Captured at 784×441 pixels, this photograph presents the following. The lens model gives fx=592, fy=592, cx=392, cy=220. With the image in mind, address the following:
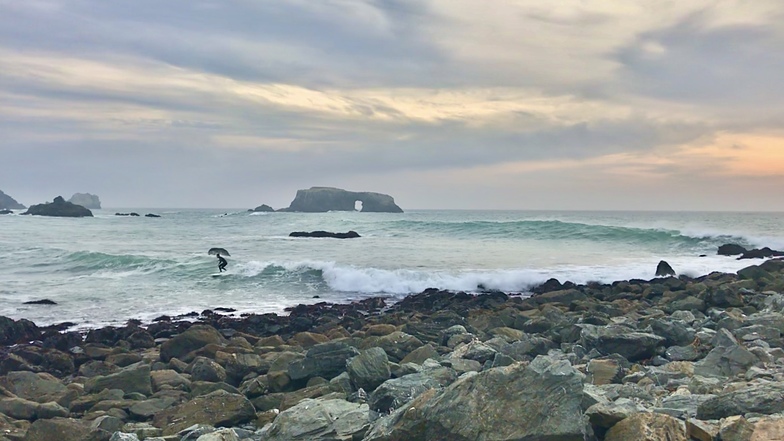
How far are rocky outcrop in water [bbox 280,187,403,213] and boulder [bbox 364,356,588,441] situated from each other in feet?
Result: 412

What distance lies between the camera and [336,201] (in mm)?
131875

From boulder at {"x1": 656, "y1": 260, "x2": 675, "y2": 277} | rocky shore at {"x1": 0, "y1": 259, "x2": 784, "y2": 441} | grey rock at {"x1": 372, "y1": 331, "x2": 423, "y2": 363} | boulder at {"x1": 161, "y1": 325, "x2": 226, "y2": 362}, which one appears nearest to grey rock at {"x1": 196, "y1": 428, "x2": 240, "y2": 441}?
rocky shore at {"x1": 0, "y1": 259, "x2": 784, "y2": 441}

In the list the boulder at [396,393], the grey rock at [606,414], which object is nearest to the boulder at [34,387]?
the boulder at [396,393]

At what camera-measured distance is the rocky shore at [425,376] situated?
3604 millimetres

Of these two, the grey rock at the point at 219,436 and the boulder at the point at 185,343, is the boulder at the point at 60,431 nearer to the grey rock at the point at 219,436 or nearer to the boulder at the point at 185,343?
the grey rock at the point at 219,436

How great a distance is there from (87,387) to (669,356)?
7147 mm

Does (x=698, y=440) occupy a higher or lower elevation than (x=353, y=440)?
higher

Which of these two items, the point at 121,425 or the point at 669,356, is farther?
the point at 669,356

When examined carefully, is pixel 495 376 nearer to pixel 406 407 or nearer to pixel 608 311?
pixel 406 407

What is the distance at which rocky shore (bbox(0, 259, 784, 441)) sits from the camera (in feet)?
11.8

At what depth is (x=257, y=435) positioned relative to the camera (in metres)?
4.82

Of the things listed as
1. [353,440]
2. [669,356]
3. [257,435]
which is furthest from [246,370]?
[669,356]

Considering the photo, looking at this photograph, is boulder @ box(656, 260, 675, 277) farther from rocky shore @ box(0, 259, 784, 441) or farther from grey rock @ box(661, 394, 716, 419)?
grey rock @ box(661, 394, 716, 419)

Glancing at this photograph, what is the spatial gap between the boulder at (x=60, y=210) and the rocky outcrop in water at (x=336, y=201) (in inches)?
1868
